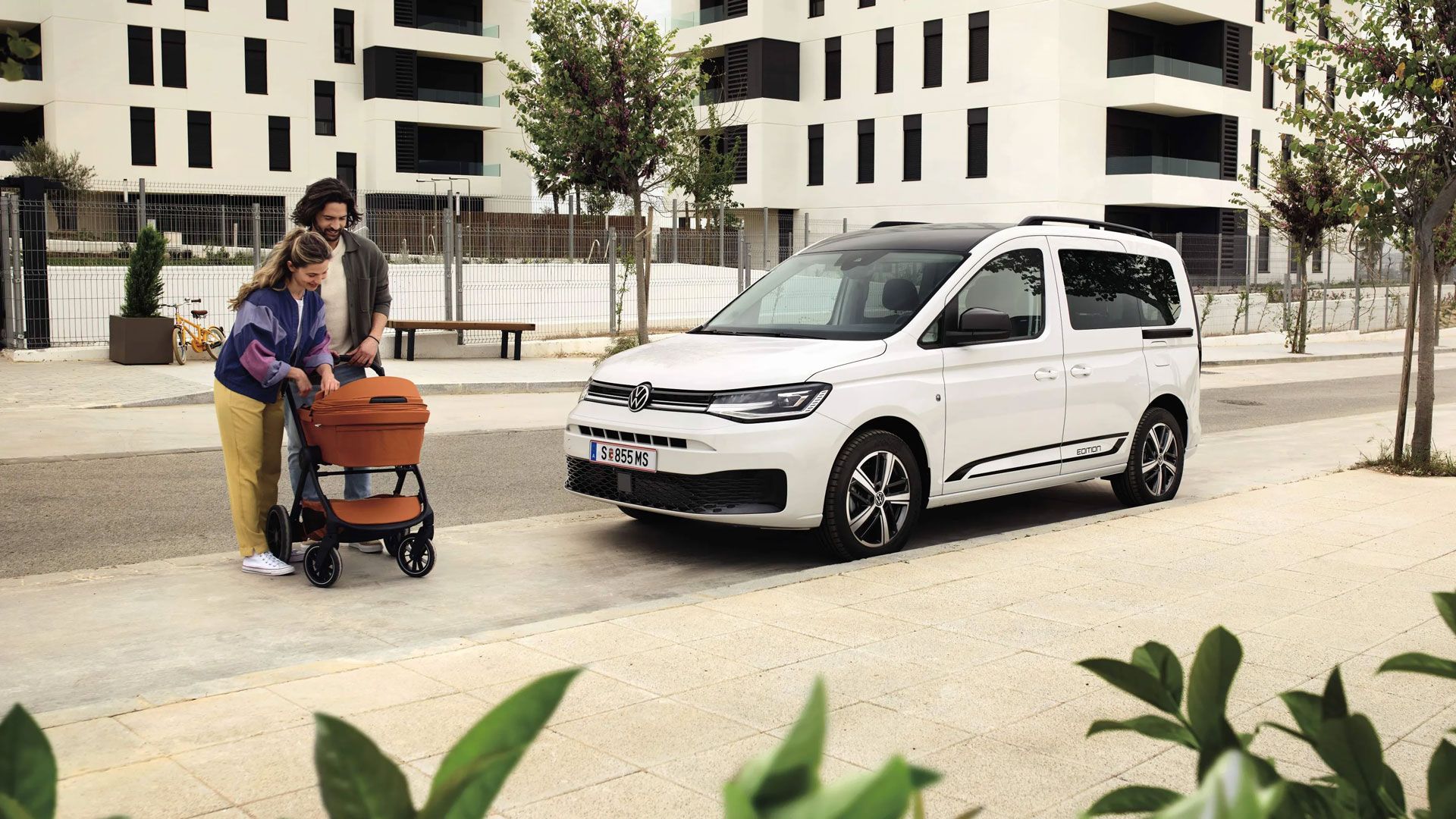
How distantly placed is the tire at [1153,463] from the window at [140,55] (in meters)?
43.1

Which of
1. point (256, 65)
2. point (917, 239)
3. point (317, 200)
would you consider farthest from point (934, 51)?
point (317, 200)

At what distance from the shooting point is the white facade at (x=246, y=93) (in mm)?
44250

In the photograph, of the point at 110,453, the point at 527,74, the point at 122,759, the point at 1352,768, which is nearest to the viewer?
the point at 1352,768

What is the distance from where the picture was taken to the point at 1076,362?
877 cm

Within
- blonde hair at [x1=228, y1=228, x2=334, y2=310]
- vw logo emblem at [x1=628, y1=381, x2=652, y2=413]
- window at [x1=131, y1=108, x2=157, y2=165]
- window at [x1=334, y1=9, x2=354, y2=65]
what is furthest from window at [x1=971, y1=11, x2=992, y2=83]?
blonde hair at [x1=228, y1=228, x2=334, y2=310]

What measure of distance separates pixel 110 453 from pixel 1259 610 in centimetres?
901

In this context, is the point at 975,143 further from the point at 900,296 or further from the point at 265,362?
the point at 265,362

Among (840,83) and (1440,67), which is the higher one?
(840,83)

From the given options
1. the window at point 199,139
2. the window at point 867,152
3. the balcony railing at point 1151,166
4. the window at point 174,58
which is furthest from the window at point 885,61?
the window at point 174,58

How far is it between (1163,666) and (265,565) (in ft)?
20.9

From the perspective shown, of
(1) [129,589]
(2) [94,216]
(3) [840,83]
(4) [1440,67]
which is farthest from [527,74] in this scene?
(1) [129,589]

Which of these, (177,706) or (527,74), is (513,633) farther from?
(527,74)

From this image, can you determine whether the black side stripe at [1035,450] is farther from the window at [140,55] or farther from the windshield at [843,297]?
the window at [140,55]

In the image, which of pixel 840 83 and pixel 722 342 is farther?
pixel 840 83
